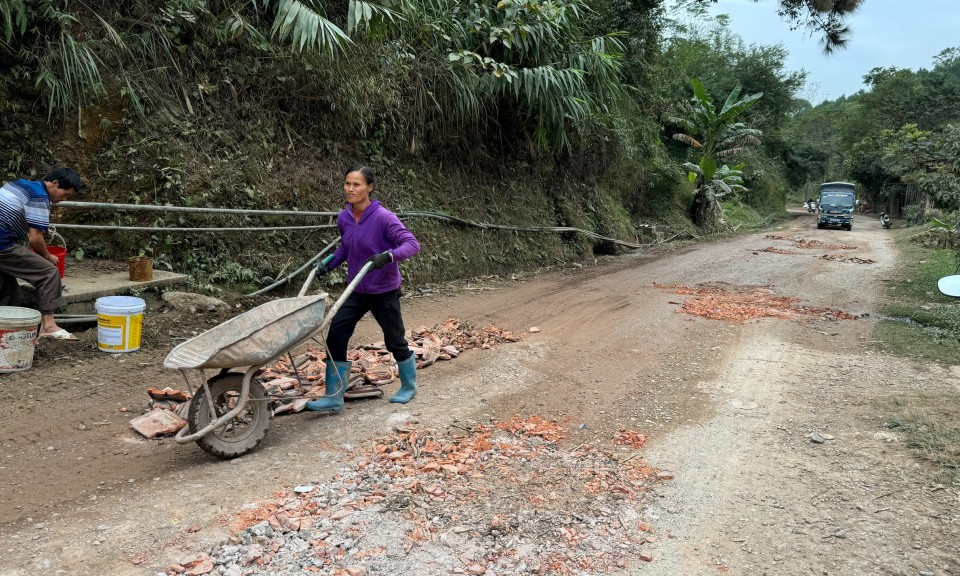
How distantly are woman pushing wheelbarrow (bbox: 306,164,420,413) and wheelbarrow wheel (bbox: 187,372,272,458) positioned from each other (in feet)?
2.05

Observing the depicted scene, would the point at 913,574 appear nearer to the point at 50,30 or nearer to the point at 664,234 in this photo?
the point at 50,30

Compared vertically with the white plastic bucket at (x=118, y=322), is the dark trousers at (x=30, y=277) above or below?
above

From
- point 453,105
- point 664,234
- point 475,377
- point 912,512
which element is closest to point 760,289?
point 453,105

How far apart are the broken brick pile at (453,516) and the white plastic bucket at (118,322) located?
2.74 metres

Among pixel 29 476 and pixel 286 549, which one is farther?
pixel 29 476

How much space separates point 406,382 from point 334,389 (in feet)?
1.87

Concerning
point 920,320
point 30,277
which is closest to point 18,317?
point 30,277

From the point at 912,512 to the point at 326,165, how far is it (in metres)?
7.95

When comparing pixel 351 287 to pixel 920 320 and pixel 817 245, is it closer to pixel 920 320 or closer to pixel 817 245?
pixel 920 320

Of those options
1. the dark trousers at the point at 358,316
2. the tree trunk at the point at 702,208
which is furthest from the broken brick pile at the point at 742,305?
the tree trunk at the point at 702,208

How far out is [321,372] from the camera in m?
5.51

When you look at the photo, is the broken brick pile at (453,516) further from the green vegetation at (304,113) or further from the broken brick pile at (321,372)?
the green vegetation at (304,113)

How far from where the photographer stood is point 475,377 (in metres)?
5.70

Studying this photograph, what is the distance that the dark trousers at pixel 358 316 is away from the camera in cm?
473
